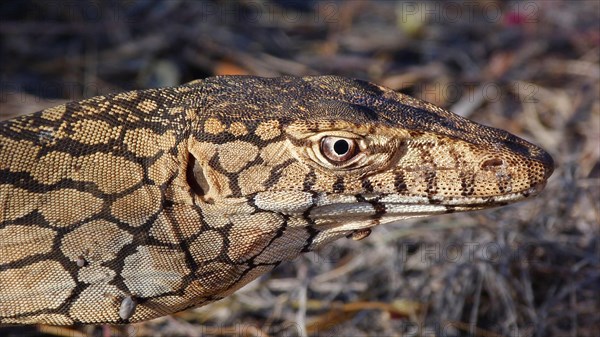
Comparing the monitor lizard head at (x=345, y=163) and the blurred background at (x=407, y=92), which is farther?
the blurred background at (x=407, y=92)

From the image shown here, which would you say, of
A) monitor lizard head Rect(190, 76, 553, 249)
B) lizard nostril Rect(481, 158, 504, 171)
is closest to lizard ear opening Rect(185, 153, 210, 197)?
monitor lizard head Rect(190, 76, 553, 249)

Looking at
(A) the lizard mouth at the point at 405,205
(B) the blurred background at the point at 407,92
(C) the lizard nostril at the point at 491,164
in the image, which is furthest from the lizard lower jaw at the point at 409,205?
(B) the blurred background at the point at 407,92

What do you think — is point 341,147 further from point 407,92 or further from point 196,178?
point 407,92

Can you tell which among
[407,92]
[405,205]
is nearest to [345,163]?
[405,205]

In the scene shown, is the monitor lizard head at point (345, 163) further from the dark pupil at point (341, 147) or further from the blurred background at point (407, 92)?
the blurred background at point (407, 92)

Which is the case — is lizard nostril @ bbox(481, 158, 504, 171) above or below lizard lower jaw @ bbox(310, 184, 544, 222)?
above

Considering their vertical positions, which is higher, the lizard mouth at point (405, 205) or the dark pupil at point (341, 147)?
the dark pupil at point (341, 147)

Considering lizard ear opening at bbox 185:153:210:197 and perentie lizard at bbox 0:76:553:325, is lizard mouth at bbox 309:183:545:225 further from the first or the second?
lizard ear opening at bbox 185:153:210:197

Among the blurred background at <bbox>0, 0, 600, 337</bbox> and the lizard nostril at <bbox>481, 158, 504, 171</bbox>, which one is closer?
the lizard nostril at <bbox>481, 158, 504, 171</bbox>
